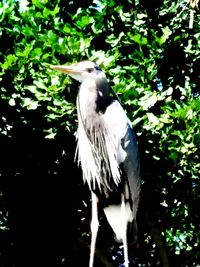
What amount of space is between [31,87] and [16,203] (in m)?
2.07

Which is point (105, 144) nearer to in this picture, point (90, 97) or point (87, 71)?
point (90, 97)

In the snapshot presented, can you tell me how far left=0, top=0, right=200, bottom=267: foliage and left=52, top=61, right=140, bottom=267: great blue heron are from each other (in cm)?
53

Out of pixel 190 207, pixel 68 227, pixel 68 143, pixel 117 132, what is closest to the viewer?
pixel 117 132

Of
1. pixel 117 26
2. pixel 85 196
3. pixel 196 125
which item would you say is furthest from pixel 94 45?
pixel 85 196

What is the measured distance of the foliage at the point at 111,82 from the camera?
4.09 m

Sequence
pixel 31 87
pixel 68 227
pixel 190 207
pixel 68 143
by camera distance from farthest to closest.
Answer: pixel 68 227, pixel 190 207, pixel 68 143, pixel 31 87

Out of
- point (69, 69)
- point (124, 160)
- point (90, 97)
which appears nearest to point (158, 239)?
point (124, 160)

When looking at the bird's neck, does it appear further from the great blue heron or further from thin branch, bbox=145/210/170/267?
thin branch, bbox=145/210/170/267

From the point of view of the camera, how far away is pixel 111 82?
4168mm

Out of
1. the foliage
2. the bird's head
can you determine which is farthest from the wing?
the foliage

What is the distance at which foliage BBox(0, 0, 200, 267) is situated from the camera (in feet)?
13.4

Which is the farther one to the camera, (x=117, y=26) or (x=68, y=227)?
(x=68, y=227)

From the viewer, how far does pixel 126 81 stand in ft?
13.8

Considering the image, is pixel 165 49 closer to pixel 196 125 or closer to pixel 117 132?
pixel 196 125
